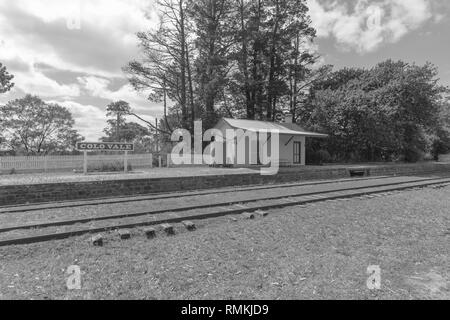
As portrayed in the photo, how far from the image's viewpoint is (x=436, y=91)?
89.8ft

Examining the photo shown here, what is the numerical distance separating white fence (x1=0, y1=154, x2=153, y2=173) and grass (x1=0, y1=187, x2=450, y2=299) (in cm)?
1368

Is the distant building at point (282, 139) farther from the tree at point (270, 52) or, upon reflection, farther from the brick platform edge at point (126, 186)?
the tree at point (270, 52)

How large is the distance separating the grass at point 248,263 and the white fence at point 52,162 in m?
13.7

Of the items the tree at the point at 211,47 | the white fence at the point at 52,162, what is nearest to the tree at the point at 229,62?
the tree at the point at 211,47

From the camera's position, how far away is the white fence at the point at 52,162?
628 inches

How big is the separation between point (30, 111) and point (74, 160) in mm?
22298

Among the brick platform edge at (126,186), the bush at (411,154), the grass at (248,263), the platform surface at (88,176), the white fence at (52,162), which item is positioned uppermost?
the bush at (411,154)

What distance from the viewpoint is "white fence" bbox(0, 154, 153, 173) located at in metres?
→ 16.0

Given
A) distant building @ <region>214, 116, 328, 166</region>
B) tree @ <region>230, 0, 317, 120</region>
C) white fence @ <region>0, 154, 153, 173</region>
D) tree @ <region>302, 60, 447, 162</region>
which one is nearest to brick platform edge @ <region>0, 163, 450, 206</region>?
distant building @ <region>214, 116, 328, 166</region>

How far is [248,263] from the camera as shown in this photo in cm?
424

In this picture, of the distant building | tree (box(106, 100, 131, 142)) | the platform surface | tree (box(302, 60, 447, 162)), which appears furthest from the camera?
tree (box(106, 100, 131, 142))

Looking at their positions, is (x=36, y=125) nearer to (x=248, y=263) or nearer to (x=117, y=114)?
(x=117, y=114)

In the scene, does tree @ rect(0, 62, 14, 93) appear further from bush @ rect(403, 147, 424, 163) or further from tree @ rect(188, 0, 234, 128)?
bush @ rect(403, 147, 424, 163)
